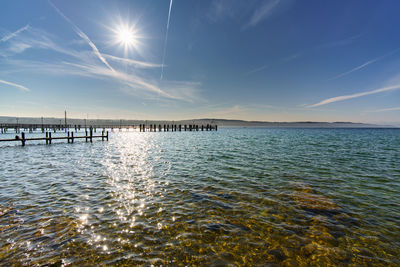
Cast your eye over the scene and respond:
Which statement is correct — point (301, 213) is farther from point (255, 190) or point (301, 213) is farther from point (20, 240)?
point (20, 240)

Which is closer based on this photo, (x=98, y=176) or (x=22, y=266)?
(x=22, y=266)

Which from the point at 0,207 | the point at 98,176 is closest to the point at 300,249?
the point at 0,207

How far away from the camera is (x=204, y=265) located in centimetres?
385

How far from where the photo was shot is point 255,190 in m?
8.44

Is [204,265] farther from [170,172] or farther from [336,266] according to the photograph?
[170,172]

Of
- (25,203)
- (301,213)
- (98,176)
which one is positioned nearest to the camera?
(301,213)

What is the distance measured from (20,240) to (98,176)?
623cm

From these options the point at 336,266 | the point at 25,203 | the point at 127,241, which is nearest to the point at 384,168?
the point at 336,266

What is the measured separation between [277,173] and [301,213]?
548 centimetres

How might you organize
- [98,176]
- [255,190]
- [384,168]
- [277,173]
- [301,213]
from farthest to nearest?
[384,168] → [277,173] → [98,176] → [255,190] → [301,213]

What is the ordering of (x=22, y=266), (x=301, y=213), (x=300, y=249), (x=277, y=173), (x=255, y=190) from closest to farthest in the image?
1. (x=22, y=266)
2. (x=300, y=249)
3. (x=301, y=213)
4. (x=255, y=190)
5. (x=277, y=173)

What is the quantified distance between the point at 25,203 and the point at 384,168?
850 inches

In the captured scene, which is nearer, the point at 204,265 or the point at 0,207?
the point at 204,265

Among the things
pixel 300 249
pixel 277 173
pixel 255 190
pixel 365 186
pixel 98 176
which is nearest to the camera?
pixel 300 249
